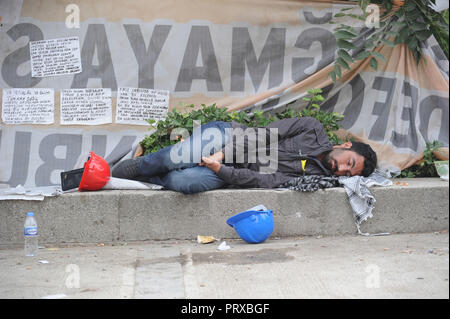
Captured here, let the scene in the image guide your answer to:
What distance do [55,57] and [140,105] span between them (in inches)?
33.9

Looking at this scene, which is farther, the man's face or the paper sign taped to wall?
the paper sign taped to wall

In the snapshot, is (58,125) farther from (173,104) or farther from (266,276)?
(266,276)

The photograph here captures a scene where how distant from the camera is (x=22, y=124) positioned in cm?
509

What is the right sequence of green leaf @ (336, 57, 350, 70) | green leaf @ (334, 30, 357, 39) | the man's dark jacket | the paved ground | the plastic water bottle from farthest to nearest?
green leaf @ (336, 57, 350, 70)
green leaf @ (334, 30, 357, 39)
the man's dark jacket
the plastic water bottle
the paved ground

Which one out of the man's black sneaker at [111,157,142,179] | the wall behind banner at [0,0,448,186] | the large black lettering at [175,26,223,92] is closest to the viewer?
the man's black sneaker at [111,157,142,179]

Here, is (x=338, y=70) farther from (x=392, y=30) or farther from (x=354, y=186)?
(x=354, y=186)

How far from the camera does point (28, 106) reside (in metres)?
5.11

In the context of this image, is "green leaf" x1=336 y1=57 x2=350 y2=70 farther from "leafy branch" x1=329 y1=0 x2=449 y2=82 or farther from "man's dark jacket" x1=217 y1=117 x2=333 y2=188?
"man's dark jacket" x1=217 y1=117 x2=333 y2=188

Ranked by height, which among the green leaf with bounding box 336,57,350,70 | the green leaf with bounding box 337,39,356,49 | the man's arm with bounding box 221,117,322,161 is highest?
the green leaf with bounding box 337,39,356,49

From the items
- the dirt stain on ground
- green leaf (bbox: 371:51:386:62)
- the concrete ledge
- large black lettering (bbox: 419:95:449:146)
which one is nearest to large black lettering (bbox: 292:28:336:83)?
green leaf (bbox: 371:51:386:62)

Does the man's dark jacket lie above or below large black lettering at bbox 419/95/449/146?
below

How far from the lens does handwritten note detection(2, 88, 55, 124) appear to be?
5.09 meters

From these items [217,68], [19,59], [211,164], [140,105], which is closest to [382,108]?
[217,68]

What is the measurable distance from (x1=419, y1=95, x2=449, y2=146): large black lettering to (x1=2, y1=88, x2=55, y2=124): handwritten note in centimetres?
330
